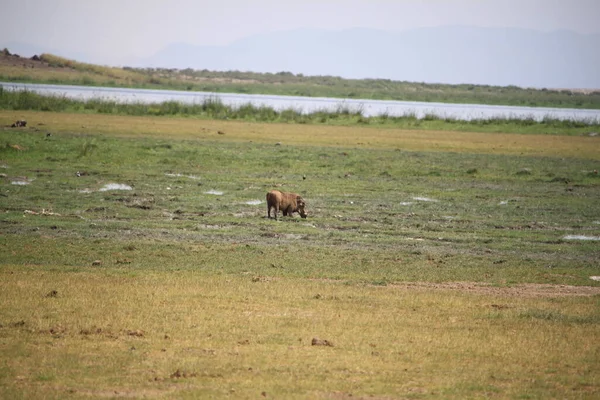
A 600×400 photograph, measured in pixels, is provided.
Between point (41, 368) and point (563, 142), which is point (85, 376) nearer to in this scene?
point (41, 368)

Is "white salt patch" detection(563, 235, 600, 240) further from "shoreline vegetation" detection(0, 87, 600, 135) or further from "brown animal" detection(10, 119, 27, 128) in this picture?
"shoreline vegetation" detection(0, 87, 600, 135)

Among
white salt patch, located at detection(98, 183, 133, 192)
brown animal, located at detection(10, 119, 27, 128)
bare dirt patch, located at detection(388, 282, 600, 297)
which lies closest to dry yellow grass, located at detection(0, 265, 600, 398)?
bare dirt patch, located at detection(388, 282, 600, 297)

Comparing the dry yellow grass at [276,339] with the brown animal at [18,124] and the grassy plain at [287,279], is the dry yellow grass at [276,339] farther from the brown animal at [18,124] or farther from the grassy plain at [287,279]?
the brown animal at [18,124]

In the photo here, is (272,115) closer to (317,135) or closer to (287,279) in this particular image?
(317,135)

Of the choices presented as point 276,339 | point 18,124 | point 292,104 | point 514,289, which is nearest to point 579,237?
point 514,289

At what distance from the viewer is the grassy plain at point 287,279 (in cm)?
928

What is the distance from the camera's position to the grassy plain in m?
9.28

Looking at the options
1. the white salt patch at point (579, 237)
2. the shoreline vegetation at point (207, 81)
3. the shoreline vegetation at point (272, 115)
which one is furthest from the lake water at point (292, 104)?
the white salt patch at point (579, 237)

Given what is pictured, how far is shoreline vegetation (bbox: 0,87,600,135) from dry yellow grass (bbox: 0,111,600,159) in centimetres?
223

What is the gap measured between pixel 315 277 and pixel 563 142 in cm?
3692

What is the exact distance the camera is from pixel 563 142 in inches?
1911

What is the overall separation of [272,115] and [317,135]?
10264mm

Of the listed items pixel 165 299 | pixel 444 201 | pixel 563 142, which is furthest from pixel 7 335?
pixel 563 142

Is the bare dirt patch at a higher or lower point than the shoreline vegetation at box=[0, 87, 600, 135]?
lower
